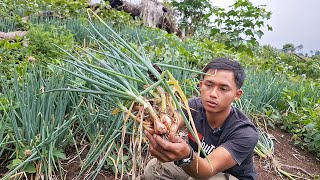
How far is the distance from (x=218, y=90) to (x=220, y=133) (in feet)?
0.89

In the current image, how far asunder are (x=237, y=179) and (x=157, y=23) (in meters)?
5.87

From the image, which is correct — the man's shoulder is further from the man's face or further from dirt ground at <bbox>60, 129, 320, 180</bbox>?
dirt ground at <bbox>60, 129, 320, 180</bbox>

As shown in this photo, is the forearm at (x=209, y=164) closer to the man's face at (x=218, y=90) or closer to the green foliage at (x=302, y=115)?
the man's face at (x=218, y=90)

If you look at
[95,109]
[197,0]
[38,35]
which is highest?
[197,0]

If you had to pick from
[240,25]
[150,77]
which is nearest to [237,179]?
[150,77]

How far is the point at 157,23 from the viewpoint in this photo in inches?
284

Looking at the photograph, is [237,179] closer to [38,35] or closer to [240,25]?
[38,35]

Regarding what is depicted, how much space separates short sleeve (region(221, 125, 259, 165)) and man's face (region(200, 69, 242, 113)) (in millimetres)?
142

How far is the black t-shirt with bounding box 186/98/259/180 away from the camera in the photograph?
151 centimetres

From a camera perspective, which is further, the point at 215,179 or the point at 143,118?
the point at 215,179

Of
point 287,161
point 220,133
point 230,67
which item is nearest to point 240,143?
point 220,133

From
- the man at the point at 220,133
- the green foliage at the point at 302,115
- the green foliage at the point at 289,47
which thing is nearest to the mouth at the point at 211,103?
the man at the point at 220,133

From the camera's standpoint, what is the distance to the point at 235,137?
155 cm

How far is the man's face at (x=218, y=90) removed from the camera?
4.98ft
